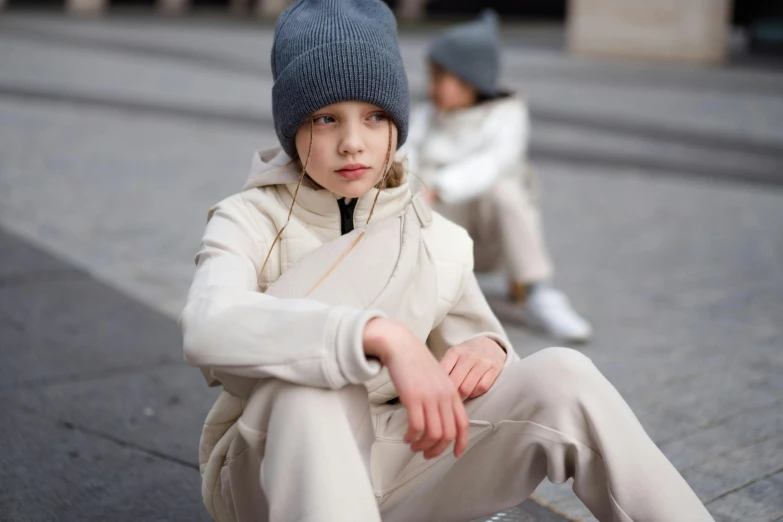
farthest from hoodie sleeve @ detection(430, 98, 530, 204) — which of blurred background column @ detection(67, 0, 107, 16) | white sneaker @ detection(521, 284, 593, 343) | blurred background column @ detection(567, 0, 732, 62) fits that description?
blurred background column @ detection(67, 0, 107, 16)

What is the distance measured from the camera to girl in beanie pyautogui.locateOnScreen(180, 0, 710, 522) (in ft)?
5.41

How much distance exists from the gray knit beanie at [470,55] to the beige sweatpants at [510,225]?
0.46m

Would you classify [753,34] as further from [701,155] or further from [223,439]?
[223,439]

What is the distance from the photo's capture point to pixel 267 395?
171 cm

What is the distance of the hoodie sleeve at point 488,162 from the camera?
4.21 m

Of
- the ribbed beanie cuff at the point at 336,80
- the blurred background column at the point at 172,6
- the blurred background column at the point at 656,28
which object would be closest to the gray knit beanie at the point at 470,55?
the ribbed beanie cuff at the point at 336,80

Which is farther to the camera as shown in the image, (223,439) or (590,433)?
(223,439)

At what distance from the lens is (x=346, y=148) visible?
75.4 inches

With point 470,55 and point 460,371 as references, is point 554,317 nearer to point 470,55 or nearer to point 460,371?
point 470,55

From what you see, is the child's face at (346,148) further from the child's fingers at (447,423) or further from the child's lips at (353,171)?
the child's fingers at (447,423)

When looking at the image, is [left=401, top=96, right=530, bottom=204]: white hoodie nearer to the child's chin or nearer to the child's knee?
the child's chin

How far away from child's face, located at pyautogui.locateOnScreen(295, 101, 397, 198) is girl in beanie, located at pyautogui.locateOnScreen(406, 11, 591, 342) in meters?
2.31

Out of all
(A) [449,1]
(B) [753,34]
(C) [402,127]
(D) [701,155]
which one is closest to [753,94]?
(D) [701,155]

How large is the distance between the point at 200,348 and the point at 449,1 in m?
24.6
